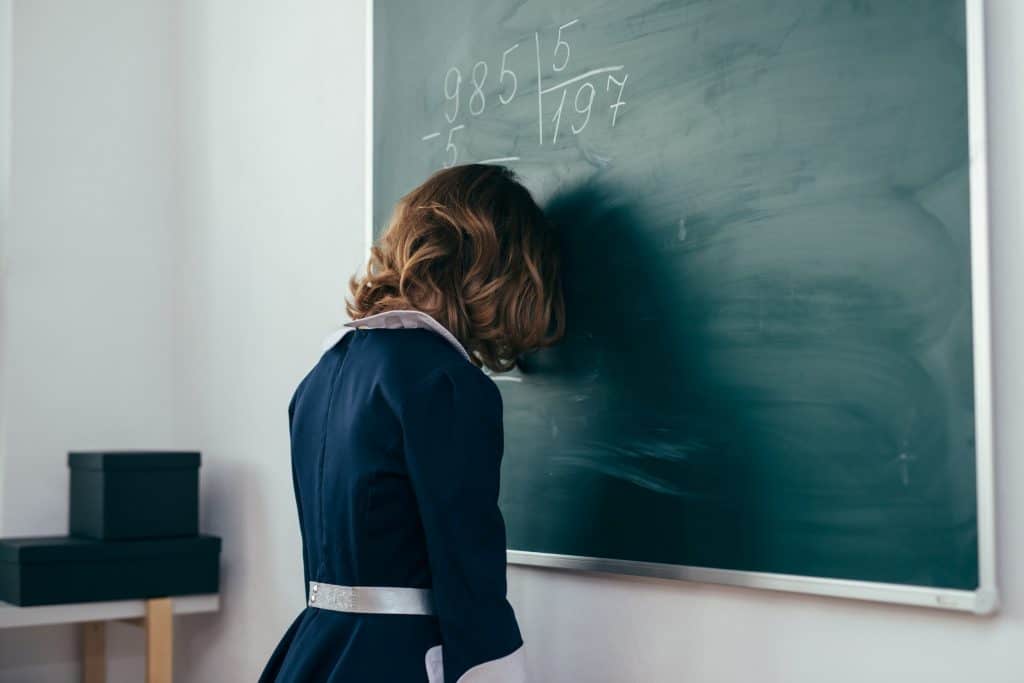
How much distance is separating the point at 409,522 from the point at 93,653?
162cm

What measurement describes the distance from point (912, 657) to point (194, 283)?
80.2 inches

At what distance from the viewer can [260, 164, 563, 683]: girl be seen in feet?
4.67

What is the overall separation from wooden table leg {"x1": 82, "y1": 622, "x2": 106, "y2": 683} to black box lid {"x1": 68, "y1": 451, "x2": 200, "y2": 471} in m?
0.44

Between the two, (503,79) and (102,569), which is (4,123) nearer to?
(102,569)

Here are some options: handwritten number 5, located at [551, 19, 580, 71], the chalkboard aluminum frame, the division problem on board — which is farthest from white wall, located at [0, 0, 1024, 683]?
handwritten number 5, located at [551, 19, 580, 71]

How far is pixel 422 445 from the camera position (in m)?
1.42

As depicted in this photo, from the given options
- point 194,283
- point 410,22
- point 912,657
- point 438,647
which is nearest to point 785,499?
point 912,657

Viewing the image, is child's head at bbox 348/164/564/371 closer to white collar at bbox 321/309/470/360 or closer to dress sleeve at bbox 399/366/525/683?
white collar at bbox 321/309/470/360

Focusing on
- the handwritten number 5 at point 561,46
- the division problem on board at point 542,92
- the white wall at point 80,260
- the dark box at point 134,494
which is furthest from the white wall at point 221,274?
the handwritten number 5 at point 561,46

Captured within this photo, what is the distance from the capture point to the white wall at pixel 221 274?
227cm

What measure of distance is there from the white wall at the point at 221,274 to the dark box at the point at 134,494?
0.36 feet

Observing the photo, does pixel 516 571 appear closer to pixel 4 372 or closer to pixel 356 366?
pixel 356 366

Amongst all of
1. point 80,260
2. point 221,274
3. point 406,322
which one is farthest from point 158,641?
point 406,322

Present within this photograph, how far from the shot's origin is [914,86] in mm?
1241
